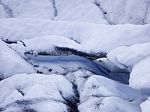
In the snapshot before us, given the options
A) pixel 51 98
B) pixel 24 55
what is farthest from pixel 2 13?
Answer: pixel 51 98

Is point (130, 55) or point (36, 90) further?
point (130, 55)

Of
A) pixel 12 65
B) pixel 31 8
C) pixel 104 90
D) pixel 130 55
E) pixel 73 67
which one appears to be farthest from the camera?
pixel 31 8

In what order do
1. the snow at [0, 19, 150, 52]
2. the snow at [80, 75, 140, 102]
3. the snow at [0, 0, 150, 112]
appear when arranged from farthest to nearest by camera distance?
1. the snow at [0, 19, 150, 52]
2. the snow at [80, 75, 140, 102]
3. the snow at [0, 0, 150, 112]

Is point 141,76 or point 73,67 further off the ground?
point 141,76

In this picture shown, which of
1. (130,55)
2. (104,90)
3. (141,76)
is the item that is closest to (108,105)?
(104,90)

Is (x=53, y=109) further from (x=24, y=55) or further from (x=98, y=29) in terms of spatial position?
(x=98, y=29)

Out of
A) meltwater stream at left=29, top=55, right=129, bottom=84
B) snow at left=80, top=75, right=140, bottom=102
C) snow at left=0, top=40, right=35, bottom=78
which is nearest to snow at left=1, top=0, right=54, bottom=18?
meltwater stream at left=29, top=55, right=129, bottom=84

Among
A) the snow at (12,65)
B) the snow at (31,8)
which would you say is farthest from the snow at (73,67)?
the snow at (31,8)

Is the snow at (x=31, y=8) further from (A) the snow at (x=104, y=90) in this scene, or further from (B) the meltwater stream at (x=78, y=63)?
(A) the snow at (x=104, y=90)

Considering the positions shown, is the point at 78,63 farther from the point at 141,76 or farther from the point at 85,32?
the point at 141,76

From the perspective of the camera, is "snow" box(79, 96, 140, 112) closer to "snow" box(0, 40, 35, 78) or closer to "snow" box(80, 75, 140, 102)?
"snow" box(80, 75, 140, 102)

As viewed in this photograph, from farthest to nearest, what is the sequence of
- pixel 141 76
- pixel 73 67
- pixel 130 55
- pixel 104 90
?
pixel 73 67 → pixel 130 55 → pixel 104 90 → pixel 141 76
